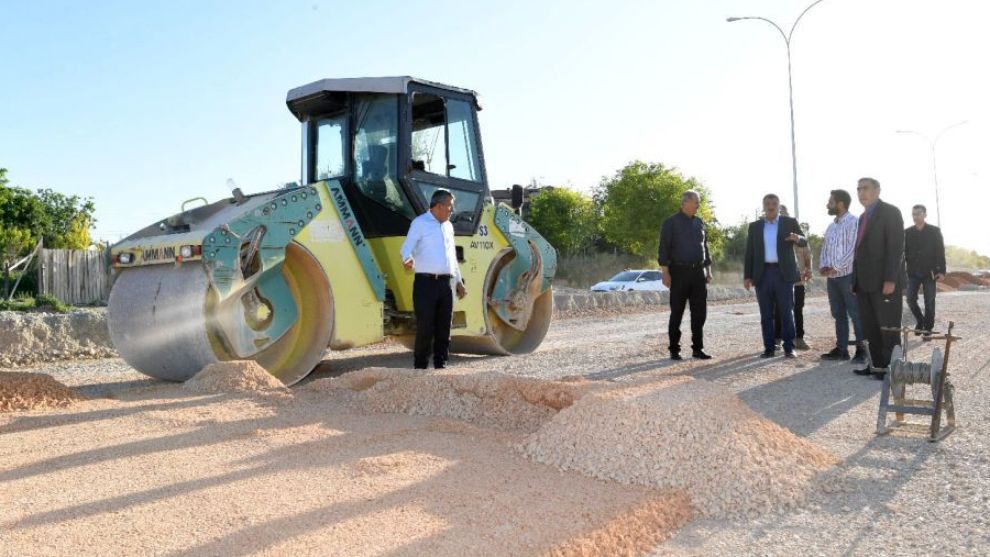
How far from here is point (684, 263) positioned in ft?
28.0

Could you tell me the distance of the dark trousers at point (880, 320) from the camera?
689 cm

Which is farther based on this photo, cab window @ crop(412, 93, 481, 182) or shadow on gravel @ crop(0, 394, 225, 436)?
cab window @ crop(412, 93, 481, 182)

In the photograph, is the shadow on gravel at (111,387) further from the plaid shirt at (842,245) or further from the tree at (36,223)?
the tree at (36,223)

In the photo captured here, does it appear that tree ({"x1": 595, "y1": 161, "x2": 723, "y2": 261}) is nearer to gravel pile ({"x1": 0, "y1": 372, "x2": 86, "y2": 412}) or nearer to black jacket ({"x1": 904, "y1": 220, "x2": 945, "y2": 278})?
black jacket ({"x1": 904, "y1": 220, "x2": 945, "y2": 278})

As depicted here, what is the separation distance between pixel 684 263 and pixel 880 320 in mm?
2145

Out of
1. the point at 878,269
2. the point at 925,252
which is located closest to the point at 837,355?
the point at 878,269

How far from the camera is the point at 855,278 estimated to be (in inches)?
279

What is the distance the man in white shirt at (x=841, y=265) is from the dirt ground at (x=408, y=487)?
2.98 meters

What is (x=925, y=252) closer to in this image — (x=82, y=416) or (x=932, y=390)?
(x=932, y=390)

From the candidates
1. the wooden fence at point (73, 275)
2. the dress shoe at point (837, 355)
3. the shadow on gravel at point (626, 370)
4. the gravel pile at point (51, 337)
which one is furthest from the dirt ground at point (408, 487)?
the wooden fence at point (73, 275)

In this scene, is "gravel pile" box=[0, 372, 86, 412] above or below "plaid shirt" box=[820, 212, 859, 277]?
below

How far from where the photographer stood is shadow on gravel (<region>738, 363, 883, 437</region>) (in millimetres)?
5336

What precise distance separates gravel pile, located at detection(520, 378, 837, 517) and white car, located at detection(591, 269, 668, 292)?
2212cm

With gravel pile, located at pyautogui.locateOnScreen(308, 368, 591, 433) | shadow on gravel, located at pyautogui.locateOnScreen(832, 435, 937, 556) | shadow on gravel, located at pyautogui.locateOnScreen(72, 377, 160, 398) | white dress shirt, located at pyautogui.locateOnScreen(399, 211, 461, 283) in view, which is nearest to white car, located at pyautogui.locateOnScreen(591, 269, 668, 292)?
white dress shirt, located at pyautogui.locateOnScreen(399, 211, 461, 283)
